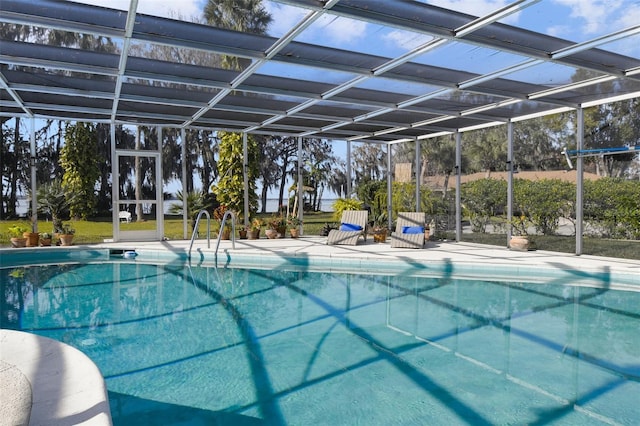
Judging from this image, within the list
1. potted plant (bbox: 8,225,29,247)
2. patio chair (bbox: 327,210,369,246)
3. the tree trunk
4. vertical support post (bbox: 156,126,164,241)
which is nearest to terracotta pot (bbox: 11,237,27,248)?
potted plant (bbox: 8,225,29,247)

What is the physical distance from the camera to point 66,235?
10719 mm

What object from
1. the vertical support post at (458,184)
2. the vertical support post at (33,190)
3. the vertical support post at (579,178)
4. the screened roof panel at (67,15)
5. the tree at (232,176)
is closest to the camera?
the screened roof panel at (67,15)

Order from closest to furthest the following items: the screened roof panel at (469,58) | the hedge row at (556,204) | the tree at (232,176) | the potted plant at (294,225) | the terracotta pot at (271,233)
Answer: the screened roof panel at (469,58) < the hedge row at (556,204) < the terracotta pot at (271,233) < the potted plant at (294,225) < the tree at (232,176)

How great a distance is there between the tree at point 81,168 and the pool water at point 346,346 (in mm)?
4755

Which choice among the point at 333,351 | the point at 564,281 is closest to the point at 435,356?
the point at 333,351

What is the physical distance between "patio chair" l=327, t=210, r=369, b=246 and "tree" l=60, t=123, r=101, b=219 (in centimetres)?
677

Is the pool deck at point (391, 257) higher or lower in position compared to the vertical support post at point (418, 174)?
lower

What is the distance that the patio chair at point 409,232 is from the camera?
35.2ft

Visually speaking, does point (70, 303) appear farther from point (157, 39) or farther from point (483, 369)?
point (483, 369)

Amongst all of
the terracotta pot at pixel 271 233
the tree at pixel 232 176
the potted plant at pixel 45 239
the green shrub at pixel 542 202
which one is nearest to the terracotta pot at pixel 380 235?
the terracotta pot at pixel 271 233

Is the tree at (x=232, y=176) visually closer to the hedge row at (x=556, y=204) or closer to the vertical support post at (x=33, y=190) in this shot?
the vertical support post at (x=33, y=190)

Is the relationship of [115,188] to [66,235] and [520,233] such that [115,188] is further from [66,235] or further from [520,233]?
[520,233]

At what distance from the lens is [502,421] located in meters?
3.11

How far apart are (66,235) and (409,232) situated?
26.8ft
